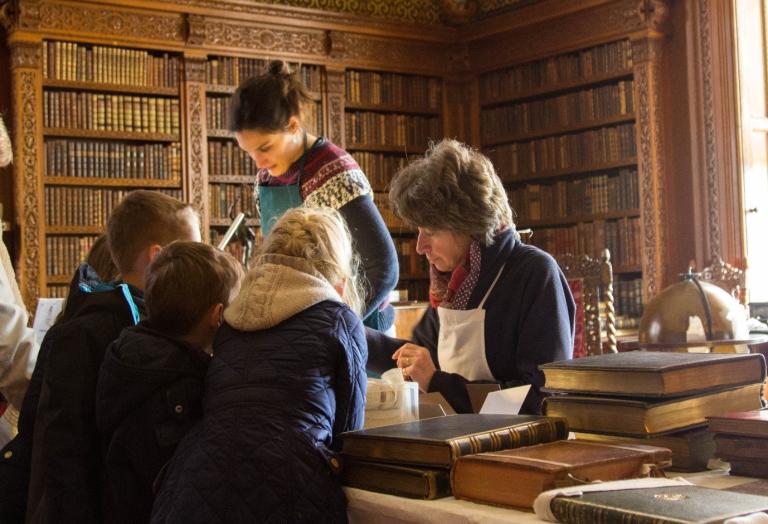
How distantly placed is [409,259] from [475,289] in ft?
16.7

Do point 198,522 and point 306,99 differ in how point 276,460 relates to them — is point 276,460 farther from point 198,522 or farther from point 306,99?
point 306,99

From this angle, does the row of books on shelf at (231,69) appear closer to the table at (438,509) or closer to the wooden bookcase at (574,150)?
the wooden bookcase at (574,150)

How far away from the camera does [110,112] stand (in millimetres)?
6312

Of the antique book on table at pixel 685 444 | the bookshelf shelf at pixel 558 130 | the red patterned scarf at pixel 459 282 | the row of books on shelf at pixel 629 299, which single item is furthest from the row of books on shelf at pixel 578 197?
the antique book on table at pixel 685 444

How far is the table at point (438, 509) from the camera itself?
3.84 ft

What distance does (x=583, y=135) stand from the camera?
22.8 ft

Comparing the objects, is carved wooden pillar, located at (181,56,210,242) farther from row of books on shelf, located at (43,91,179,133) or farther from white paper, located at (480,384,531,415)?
white paper, located at (480,384,531,415)

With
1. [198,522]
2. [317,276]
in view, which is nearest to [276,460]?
[198,522]

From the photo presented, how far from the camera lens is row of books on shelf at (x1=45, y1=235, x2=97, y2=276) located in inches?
242

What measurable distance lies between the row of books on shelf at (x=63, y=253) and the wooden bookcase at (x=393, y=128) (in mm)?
1997

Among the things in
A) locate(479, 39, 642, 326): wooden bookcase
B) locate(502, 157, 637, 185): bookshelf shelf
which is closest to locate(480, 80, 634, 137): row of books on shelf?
locate(479, 39, 642, 326): wooden bookcase

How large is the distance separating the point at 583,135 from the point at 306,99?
171 inches

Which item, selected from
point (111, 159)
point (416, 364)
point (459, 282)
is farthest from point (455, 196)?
point (111, 159)

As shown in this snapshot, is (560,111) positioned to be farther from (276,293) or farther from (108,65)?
(276,293)
